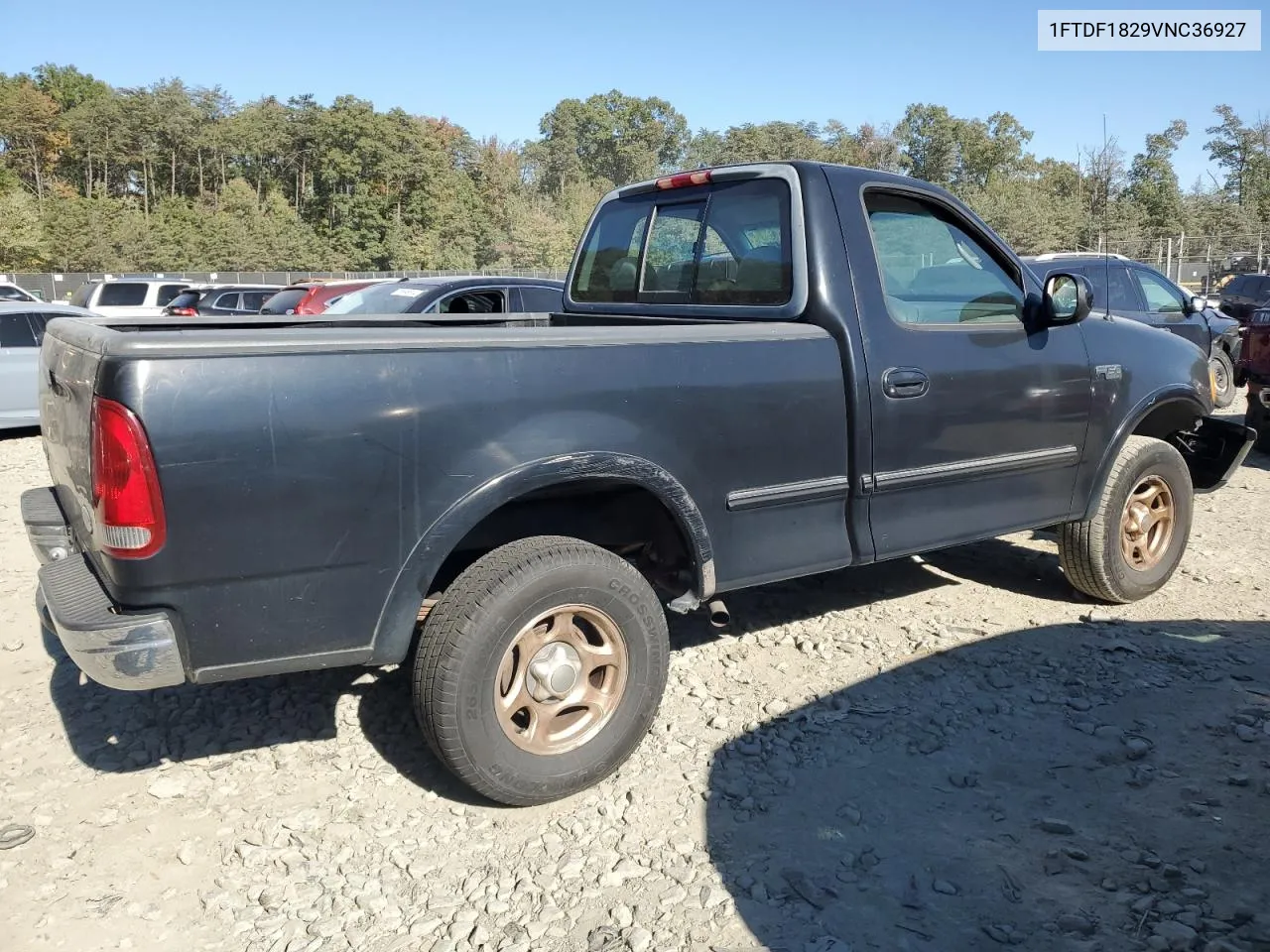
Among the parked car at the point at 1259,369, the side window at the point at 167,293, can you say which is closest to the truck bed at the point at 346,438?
the parked car at the point at 1259,369

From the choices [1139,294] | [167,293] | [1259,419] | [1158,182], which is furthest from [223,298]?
[1158,182]

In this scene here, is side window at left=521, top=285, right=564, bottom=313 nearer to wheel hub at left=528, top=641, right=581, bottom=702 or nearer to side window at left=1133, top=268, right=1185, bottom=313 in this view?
side window at left=1133, top=268, right=1185, bottom=313

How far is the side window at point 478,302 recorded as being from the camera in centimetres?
991

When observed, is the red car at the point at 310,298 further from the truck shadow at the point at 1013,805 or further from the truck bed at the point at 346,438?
the truck shadow at the point at 1013,805

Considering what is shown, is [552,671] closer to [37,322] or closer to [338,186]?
[37,322]

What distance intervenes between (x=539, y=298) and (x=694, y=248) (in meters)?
6.32

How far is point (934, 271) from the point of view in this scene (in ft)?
13.8

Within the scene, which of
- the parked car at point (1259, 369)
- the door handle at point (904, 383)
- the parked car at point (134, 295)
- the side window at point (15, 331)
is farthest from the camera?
the parked car at point (134, 295)

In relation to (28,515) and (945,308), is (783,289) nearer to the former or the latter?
(945,308)

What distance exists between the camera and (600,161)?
4663 inches

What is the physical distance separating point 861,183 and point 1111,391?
1.64 metres

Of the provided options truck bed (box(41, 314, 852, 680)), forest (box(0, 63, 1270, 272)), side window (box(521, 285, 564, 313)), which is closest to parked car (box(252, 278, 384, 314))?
side window (box(521, 285, 564, 313))

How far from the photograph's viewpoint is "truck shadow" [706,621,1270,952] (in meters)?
2.62

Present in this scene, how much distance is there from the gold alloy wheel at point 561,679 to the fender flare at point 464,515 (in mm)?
349
